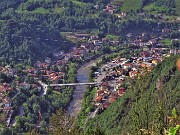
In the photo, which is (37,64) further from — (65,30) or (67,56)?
(65,30)

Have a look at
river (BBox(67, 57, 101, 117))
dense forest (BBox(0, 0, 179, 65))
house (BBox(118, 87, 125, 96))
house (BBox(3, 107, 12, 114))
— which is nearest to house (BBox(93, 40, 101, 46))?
dense forest (BBox(0, 0, 179, 65))

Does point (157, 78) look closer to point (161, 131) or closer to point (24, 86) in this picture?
point (24, 86)

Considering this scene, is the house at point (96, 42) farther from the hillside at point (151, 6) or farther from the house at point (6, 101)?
the house at point (6, 101)

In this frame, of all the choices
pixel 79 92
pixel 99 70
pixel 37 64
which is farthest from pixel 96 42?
pixel 79 92

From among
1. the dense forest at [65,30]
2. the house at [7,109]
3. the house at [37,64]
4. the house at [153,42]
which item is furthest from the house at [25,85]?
the house at [153,42]

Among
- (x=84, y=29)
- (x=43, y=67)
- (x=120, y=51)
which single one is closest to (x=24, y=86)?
(x=43, y=67)
